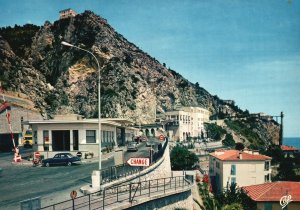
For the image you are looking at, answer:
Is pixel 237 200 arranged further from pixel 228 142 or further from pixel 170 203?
pixel 228 142

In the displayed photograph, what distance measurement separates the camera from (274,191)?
173ft

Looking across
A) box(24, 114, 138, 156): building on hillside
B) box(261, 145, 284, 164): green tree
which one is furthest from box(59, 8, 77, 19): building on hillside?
box(24, 114, 138, 156): building on hillside

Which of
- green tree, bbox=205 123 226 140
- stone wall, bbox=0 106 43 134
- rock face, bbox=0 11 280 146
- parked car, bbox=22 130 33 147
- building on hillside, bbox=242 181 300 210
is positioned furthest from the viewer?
green tree, bbox=205 123 226 140

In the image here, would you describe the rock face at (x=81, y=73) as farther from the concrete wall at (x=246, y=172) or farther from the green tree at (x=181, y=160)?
the concrete wall at (x=246, y=172)

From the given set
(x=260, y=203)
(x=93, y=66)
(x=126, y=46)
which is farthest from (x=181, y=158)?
(x=126, y=46)

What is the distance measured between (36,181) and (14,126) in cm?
4328

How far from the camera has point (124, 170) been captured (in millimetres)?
26375

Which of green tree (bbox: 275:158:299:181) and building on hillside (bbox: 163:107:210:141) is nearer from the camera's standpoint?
green tree (bbox: 275:158:299:181)

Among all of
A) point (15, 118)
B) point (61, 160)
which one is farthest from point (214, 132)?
point (61, 160)

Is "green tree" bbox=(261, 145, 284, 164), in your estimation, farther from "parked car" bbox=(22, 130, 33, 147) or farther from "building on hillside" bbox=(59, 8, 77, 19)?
"building on hillside" bbox=(59, 8, 77, 19)

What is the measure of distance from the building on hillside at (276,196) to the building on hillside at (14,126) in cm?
4369

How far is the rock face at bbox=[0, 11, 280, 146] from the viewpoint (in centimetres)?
11484

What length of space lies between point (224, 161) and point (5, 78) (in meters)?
72.9

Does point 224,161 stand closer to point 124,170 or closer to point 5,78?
point 124,170
